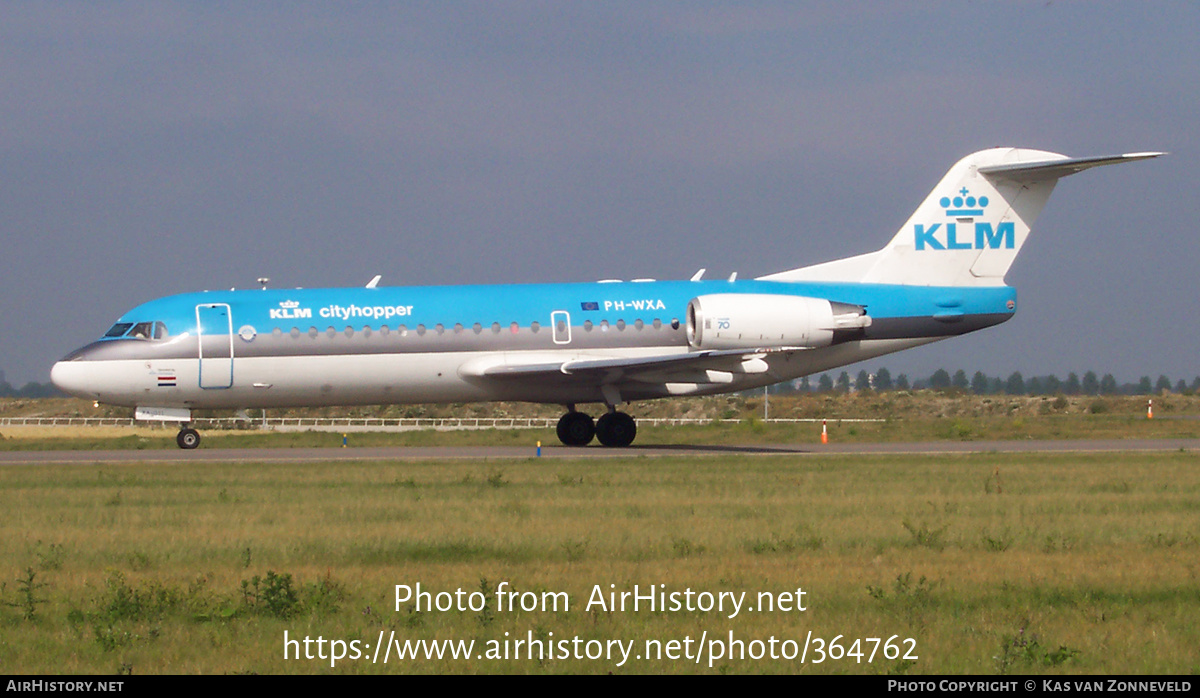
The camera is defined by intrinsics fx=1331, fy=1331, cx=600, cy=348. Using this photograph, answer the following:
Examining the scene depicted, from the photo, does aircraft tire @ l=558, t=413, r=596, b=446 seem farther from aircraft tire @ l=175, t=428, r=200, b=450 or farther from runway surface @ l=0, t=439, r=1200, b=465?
aircraft tire @ l=175, t=428, r=200, b=450

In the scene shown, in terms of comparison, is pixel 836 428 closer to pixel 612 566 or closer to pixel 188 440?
pixel 188 440

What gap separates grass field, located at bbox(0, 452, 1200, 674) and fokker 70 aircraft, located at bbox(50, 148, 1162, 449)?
8978mm

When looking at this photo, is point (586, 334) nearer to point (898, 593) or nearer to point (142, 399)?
point (142, 399)

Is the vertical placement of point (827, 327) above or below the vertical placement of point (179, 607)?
above

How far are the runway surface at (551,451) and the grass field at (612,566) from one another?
613cm

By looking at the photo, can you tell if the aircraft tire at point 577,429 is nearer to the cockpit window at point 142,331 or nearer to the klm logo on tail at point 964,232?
the klm logo on tail at point 964,232

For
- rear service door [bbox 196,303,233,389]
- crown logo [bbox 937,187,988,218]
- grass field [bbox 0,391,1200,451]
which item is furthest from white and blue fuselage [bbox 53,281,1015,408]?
grass field [bbox 0,391,1200,451]

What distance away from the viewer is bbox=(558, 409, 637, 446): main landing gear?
31266mm

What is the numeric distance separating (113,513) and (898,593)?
10.3 metres

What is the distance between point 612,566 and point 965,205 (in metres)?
23.5

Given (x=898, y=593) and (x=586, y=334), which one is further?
(x=586, y=334)

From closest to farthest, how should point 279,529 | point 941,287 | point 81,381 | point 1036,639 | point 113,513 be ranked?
point 1036,639, point 279,529, point 113,513, point 81,381, point 941,287
